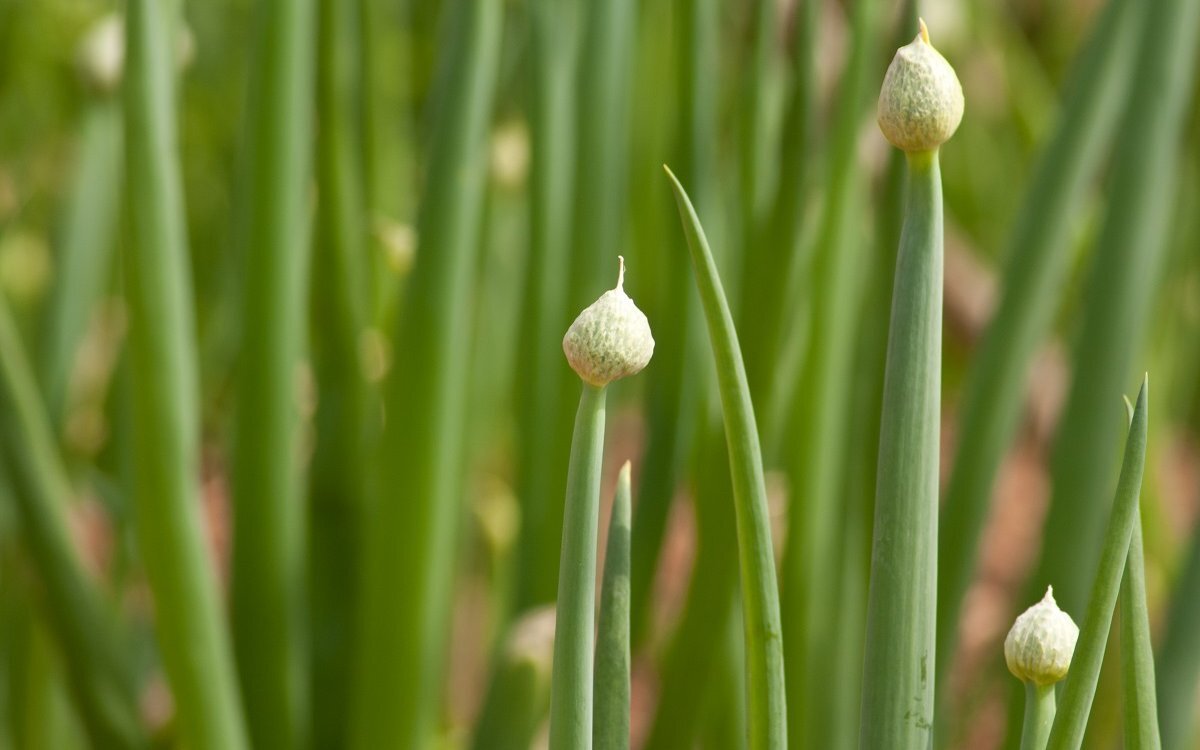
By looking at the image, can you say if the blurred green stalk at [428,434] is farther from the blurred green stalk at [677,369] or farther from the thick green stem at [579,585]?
the thick green stem at [579,585]

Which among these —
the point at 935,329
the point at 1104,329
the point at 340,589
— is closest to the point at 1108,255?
the point at 1104,329

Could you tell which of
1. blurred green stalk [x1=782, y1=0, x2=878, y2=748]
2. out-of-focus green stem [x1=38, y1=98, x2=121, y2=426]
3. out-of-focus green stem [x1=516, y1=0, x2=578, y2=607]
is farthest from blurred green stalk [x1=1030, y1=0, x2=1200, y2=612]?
out-of-focus green stem [x1=38, y1=98, x2=121, y2=426]

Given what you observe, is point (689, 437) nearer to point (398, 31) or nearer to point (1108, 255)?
point (1108, 255)

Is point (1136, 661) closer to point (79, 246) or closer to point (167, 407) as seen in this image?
point (167, 407)

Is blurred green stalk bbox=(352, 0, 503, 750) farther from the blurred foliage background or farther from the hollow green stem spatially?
the hollow green stem

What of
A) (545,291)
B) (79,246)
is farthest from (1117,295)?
(79,246)
